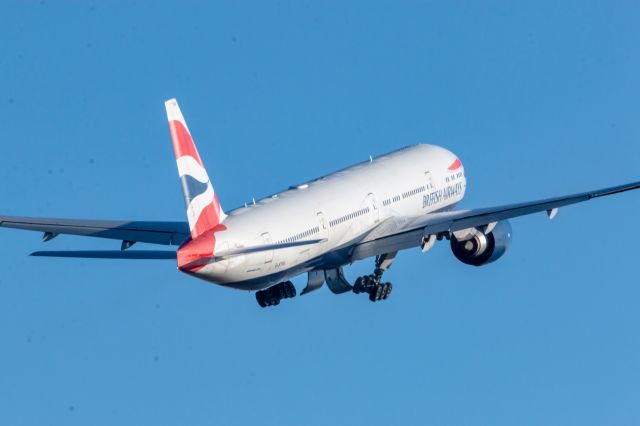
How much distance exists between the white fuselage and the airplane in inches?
2.3

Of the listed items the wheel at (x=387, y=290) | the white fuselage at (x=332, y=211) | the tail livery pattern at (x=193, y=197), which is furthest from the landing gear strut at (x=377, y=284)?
the tail livery pattern at (x=193, y=197)

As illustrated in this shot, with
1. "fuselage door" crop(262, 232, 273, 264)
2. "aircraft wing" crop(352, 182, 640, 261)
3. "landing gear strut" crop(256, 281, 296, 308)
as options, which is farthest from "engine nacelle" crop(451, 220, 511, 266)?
"fuselage door" crop(262, 232, 273, 264)

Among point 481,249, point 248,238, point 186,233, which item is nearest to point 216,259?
point 248,238

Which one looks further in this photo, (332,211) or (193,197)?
(332,211)

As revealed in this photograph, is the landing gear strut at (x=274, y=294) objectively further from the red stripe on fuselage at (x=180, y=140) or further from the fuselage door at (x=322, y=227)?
the red stripe on fuselage at (x=180, y=140)

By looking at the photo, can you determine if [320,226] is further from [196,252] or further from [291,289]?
[196,252]

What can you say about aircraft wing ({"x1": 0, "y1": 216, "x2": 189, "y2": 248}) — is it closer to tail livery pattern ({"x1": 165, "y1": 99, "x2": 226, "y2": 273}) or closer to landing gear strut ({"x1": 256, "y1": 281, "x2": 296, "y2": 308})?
landing gear strut ({"x1": 256, "y1": 281, "x2": 296, "y2": 308})

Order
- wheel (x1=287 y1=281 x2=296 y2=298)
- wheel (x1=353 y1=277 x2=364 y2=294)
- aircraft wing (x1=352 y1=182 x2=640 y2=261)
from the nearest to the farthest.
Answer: aircraft wing (x1=352 y1=182 x2=640 y2=261) < wheel (x1=353 y1=277 x2=364 y2=294) < wheel (x1=287 y1=281 x2=296 y2=298)

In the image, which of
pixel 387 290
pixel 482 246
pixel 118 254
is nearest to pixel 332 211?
pixel 387 290

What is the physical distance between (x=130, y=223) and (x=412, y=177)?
14.5 metres

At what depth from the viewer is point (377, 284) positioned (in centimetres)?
9275

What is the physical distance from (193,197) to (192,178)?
78 cm

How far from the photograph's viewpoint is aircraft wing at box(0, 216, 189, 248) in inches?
3597

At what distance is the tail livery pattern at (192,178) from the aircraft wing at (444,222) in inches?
450
